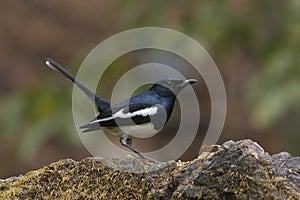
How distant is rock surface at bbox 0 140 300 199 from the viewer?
2906 millimetres

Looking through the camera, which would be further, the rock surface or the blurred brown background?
A: the blurred brown background

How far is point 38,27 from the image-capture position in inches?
458

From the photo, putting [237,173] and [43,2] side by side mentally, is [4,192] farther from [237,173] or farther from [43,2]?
[43,2]

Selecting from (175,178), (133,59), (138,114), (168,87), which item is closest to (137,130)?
(138,114)

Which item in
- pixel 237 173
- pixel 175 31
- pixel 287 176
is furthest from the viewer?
pixel 175 31

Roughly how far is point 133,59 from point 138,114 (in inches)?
174

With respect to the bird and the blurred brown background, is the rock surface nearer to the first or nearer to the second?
the bird

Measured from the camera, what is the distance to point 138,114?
4.26 m

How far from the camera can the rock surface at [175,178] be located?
291 cm

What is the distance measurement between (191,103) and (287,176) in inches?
158

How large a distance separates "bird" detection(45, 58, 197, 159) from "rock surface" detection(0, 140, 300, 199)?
84cm

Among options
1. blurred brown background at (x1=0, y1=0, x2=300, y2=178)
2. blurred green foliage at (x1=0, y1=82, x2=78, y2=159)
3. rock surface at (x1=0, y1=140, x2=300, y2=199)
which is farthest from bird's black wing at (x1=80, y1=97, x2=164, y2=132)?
blurred green foliage at (x1=0, y1=82, x2=78, y2=159)

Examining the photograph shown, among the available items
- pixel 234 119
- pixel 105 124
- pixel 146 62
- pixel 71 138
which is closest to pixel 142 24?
pixel 146 62

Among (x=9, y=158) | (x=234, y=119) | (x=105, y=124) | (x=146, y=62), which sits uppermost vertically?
(x=234, y=119)
